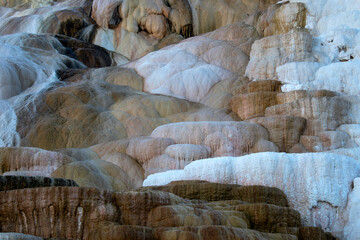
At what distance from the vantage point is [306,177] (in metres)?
10.1

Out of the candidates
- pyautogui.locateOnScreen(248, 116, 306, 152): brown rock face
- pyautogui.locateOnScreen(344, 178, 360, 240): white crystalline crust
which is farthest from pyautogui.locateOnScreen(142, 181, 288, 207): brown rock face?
pyautogui.locateOnScreen(248, 116, 306, 152): brown rock face

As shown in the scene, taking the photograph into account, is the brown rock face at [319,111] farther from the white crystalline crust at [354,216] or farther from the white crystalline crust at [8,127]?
the white crystalline crust at [8,127]

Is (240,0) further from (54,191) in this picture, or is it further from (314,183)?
(54,191)

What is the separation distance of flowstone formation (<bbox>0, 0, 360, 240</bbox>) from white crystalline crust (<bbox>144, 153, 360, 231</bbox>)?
21 mm

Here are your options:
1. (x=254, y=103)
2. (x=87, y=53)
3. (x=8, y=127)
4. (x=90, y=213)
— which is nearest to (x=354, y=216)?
(x=90, y=213)

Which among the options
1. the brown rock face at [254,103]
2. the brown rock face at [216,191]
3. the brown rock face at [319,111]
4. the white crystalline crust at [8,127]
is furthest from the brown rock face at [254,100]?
the brown rock face at [216,191]

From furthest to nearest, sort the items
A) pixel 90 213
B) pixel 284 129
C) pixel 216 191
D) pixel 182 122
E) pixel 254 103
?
1. pixel 254 103
2. pixel 182 122
3. pixel 284 129
4. pixel 216 191
5. pixel 90 213

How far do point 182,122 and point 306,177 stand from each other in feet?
16.8

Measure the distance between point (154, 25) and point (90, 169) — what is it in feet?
45.6

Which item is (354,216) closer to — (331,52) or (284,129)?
(284,129)

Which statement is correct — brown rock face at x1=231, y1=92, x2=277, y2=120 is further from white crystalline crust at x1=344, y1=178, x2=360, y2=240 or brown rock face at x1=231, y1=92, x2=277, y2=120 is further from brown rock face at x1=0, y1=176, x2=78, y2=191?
brown rock face at x1=0, y1=176, x2=78, y2=191

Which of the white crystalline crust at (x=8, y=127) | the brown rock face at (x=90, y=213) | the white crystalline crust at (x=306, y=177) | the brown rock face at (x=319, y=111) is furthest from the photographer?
the white crystalline crust at (x=8, y=127)

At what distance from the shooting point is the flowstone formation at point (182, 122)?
704 cm

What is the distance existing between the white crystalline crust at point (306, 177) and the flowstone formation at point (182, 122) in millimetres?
21
